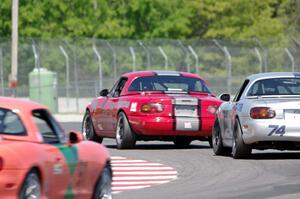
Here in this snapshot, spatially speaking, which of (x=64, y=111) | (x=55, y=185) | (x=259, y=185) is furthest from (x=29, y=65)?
(x=55, y=185)

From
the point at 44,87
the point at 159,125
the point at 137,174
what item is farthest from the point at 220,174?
the point at 44,87

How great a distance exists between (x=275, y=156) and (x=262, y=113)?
1.88 m

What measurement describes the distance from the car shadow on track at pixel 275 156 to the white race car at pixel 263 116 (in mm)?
474

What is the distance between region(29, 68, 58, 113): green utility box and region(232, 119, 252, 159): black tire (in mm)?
27276

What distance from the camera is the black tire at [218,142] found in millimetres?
21125

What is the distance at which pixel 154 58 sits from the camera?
50.6 meters

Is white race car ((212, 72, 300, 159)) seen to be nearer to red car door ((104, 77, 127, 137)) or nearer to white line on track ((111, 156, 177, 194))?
white line on track ((111, 156, 177, 194))

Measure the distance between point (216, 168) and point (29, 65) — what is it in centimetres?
3290

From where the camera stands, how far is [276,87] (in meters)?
20.2

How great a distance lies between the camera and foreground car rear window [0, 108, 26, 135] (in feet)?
35.8

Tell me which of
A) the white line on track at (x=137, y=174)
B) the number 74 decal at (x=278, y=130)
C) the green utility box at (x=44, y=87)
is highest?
the number 74 decal at (x=278, y=130)

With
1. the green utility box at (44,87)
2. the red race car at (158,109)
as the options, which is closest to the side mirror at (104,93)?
the red race car at (158,109)

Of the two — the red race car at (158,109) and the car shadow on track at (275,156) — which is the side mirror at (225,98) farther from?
the red race car at (158,109)

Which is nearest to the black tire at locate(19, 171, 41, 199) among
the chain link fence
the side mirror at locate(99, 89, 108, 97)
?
the side mirror at locate(99, 89, 108, 97)
